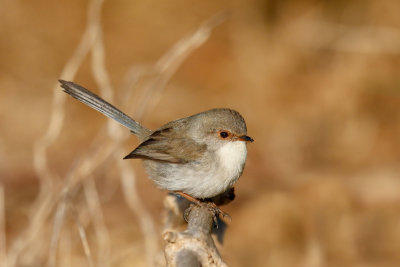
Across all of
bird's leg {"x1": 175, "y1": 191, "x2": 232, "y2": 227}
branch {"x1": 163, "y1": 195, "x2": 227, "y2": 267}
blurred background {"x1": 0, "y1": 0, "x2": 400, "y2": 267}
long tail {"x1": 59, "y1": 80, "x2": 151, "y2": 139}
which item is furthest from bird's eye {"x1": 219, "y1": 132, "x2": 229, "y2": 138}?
blurred background {"x1": 0, "y1": 0, "x2": 400, "y2": 267}

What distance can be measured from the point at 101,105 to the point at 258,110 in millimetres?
6690

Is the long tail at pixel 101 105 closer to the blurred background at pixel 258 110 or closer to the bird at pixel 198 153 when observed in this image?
the bird at pixel 198 153

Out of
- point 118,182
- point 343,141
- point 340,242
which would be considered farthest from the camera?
point 343,141

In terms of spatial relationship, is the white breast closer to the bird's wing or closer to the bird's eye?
the bird's eye

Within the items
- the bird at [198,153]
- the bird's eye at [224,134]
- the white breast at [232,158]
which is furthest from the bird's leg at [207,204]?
the bird's eye at [224,134]

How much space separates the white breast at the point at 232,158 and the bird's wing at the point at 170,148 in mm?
202

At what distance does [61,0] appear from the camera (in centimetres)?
1377

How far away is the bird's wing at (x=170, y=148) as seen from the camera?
17.4 feet

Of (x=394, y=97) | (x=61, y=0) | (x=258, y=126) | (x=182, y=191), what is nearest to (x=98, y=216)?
(x=182, y=191)

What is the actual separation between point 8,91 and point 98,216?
23.1ft

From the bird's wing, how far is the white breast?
0.20 metres

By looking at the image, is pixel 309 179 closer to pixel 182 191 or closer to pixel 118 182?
pixel 118 182

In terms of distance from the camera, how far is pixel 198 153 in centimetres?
529

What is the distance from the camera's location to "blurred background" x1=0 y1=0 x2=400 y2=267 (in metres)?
8.94
